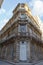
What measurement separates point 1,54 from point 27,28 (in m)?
9.87

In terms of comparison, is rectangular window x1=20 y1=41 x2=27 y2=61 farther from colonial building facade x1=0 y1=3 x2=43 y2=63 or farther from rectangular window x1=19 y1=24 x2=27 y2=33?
rectangular window x1=19 y1=24 x2=27 y2=33

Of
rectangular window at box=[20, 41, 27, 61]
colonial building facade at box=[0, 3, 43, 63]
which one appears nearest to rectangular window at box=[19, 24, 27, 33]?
colonial building facade at box=[0, 3, 43, 63]

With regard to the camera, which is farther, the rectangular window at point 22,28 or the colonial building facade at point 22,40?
the rectangular window at point 22,28

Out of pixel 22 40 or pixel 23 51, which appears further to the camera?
pixel 22 40

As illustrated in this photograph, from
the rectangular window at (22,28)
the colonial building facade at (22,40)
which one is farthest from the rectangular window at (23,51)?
the rectangular window at (22,28)

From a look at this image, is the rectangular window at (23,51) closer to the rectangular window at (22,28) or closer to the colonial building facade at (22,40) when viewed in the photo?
the colonial building facade at (22,40)

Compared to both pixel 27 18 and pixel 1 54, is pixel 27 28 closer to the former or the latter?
pixel 27 18

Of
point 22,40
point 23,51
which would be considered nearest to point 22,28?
point 22,40

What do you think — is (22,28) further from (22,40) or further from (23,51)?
(23,51)

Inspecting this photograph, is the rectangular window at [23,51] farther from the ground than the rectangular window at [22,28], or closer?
closer

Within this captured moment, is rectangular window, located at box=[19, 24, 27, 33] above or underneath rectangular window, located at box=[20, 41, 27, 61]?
above

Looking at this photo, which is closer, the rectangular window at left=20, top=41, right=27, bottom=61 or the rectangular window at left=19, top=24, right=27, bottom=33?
the rectangular window at left=20, top=41, right=27, bottom=61

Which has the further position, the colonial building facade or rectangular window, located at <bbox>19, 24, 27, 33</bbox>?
rectangular window, located at <bbox>19, 24, 27, 33</bbox>

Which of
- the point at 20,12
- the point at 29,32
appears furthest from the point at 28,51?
the point at 20,12
